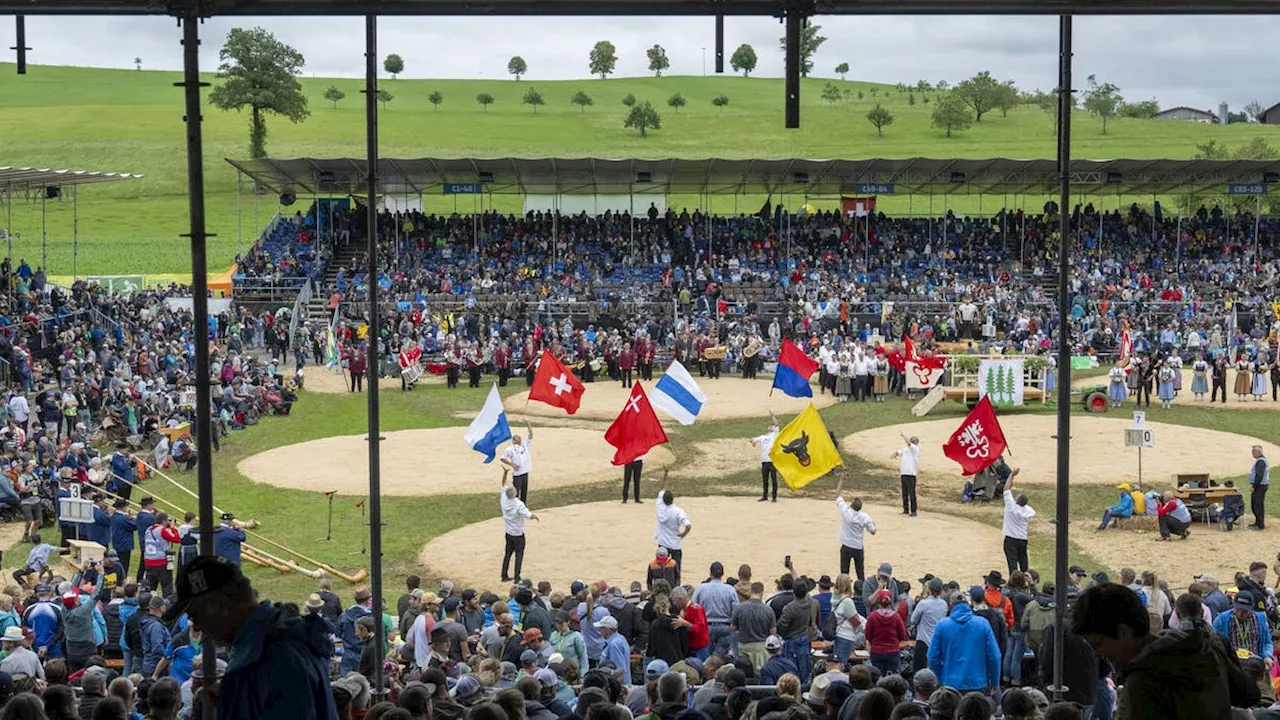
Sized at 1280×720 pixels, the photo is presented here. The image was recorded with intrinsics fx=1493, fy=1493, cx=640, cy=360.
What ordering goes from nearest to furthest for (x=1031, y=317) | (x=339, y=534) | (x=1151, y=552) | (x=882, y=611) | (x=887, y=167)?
(x=882, y=611) < (x=1151, y=552) < (x=339, y=534) < (x=1031, y=317) < (x=887, y=167)

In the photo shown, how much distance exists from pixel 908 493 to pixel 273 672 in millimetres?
19893

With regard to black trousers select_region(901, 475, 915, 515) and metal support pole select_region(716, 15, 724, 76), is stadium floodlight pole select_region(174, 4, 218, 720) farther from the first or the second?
black trousers select_region(901, 475, 915, 515)

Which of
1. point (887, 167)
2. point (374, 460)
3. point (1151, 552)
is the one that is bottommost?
point (1151, 552)

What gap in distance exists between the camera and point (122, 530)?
2080cm

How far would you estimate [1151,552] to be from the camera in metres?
22.1

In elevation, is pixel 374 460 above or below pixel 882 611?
above

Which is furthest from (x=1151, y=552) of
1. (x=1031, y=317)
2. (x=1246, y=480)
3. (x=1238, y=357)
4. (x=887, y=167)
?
(x=887, y=167)

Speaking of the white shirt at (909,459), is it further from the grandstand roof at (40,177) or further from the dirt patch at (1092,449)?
the grandstand roof at (40,177)

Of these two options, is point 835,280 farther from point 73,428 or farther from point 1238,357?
point 73,428

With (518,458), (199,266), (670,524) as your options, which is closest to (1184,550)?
(670,524)

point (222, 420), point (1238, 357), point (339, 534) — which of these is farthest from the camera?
point (1238, 357)

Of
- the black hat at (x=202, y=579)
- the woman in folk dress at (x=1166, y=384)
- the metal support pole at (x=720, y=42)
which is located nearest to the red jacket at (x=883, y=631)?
the metal support pole at (x=720, y=42)

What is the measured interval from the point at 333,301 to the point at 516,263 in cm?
913

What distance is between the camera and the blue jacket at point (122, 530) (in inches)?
817
